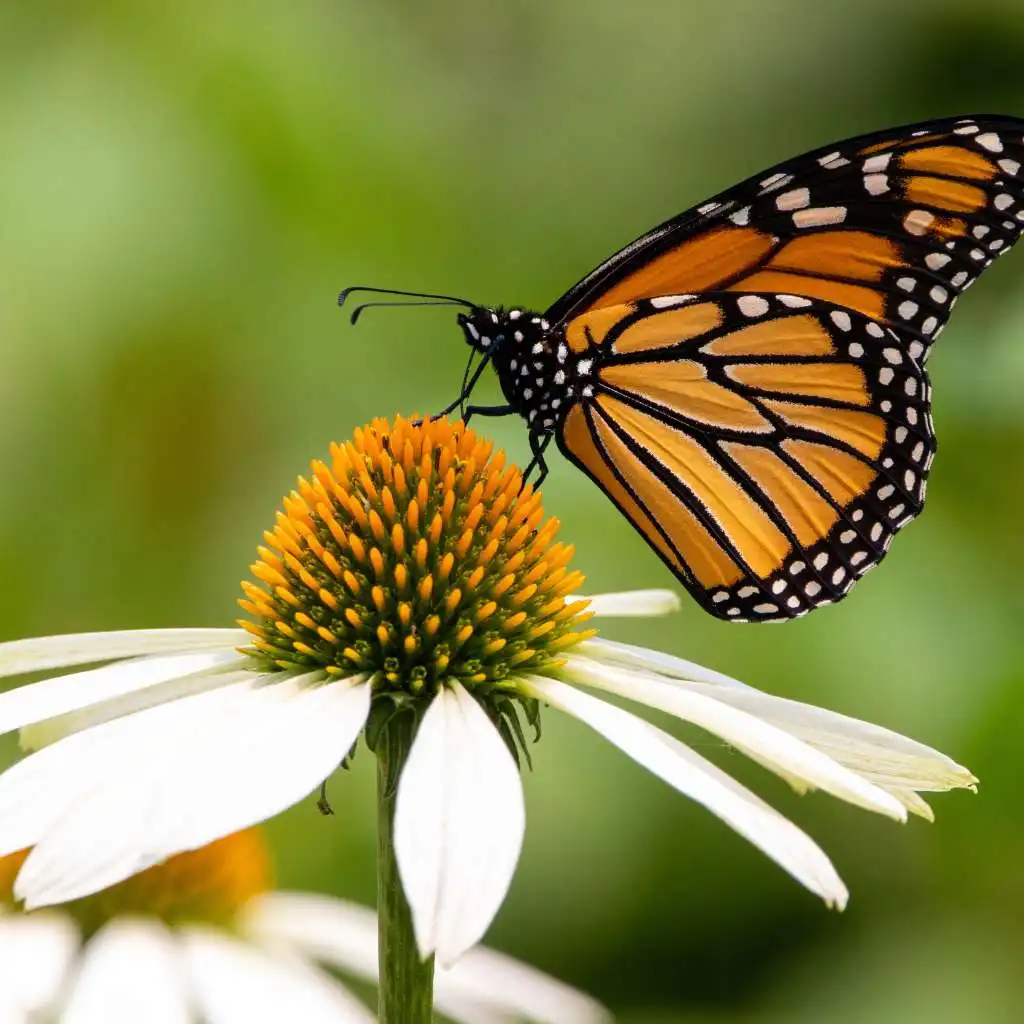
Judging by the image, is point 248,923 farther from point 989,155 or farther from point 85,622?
point 989,155

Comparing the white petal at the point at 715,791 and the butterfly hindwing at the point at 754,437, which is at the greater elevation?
the butterfly hindwing at the point at 754,437

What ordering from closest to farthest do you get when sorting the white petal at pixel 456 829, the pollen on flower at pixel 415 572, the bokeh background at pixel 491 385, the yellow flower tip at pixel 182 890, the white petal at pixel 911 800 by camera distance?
the white petal at pixel 456 829 → the white petal at pixel 911 800 → the pollen on flower at pixel 415 572 → the yellow flower tip at pixel 182 890 → the bokeh background at pixel 491 385

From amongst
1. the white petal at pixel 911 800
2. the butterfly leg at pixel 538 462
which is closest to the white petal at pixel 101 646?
the butterfly leg at pixel 538 462

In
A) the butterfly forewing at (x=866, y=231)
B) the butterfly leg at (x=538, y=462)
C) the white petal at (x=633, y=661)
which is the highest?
the butterfly forewing at (x=866, y=231)

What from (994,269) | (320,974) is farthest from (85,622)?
(994,269)

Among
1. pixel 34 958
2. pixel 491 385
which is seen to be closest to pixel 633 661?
pixel 34 958

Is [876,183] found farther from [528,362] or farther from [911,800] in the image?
[911,800]

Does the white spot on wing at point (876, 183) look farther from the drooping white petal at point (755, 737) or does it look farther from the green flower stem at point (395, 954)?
the green flower stem at point (395, 954)
